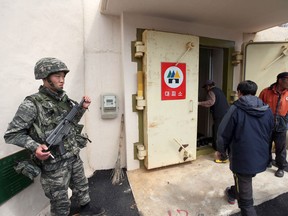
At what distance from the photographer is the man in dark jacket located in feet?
4.98

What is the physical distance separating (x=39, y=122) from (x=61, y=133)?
20 centimetres

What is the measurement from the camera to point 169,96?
2.61 m

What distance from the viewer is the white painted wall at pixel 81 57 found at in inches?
65.9

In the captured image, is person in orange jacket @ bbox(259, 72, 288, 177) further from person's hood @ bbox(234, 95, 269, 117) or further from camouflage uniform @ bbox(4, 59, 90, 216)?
camouflage uniform @ bbox(4, 59, 90, 216)

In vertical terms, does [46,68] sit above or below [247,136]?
above

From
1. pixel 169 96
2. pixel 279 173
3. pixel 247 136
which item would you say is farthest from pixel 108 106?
pixel 279 173

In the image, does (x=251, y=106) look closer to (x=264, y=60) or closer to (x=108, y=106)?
(x=108, y=106)

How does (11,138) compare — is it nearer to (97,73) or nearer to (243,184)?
(97,73)

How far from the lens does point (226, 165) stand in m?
2.89

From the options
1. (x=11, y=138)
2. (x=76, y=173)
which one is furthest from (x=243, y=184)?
(x=11, y=138)

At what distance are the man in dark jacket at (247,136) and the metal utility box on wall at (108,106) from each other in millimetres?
1551

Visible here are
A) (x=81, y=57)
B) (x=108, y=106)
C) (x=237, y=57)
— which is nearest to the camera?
(x=81, y=57)

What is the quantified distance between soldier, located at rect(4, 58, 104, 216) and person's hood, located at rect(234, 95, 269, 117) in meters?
1.44

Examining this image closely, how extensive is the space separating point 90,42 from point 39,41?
2.35ft
